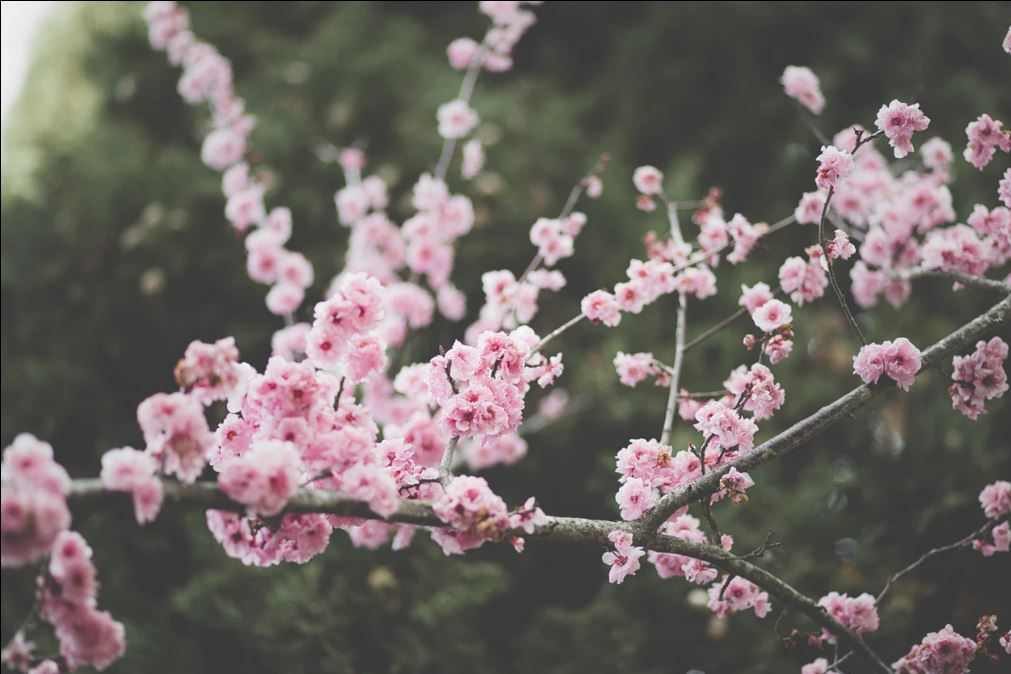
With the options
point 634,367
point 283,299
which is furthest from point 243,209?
point 634,367

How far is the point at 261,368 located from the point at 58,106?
3029 mm

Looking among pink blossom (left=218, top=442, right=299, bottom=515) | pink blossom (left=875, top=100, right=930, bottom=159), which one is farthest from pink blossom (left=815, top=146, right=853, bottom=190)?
pink blossom (left=218, top=442, right=299, bottom=515)

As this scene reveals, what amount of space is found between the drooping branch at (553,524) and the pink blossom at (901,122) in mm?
993

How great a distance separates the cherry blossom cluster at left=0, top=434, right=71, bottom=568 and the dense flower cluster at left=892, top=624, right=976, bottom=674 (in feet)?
5.80

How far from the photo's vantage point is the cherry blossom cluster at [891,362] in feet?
5.18

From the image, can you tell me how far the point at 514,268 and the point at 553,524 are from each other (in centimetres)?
304

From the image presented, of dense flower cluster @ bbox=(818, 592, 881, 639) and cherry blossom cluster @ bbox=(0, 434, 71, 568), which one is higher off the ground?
dense flower cluster @ bbox=(818, 592, 881, 639)

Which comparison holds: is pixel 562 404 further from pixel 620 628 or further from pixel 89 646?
pixel 89 646

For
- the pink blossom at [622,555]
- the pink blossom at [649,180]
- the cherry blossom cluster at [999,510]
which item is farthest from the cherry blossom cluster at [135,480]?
the cherry blossom cluster at [999,510]

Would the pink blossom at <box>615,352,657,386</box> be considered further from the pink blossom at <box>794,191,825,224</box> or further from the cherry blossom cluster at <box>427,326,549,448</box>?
the pink blossom at <box>794,191,825,224</box>

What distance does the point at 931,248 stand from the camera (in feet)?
7.26

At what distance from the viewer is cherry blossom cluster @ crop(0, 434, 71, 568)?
1059mm

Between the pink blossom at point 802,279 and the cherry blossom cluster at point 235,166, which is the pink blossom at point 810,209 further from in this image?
the cherry blossom cluster at point 235,166

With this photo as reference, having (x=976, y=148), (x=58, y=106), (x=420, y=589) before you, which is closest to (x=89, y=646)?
(x=420, y=589)
